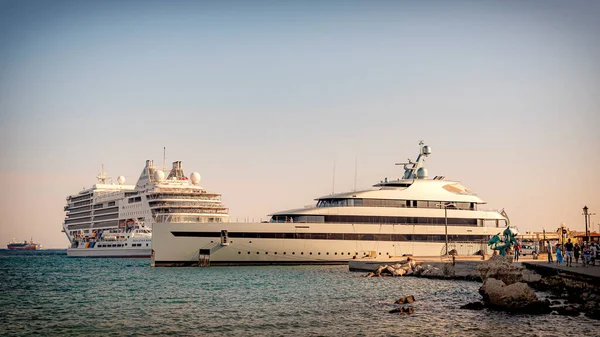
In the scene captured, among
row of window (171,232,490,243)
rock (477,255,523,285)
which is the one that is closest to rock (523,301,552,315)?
rock (477,255,523,285)

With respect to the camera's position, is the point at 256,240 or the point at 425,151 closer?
the point at 256,240

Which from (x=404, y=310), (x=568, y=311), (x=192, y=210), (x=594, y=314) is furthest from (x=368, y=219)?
(x=594, y=314)

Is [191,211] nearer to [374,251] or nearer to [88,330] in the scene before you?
[374,251]

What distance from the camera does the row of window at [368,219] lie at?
47688mm

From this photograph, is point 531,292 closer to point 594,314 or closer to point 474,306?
point 474,306

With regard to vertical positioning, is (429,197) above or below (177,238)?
above

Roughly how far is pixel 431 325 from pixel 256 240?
Result: 90.8 feet

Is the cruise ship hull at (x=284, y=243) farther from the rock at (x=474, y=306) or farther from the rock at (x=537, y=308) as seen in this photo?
the rock at (x=537, y=308)

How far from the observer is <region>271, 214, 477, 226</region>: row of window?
→ 4769 cm

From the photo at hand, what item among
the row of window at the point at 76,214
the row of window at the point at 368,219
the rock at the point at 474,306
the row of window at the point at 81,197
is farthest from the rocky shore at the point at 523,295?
the row of window at the point at 81,197

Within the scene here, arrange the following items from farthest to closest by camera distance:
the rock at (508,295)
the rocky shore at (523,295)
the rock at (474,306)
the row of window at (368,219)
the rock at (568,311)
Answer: the row of window at (368,219)
the rock at (474,306)
the rock at (508,295)
the rocky shore at (523,295)
the rock at (568,311)

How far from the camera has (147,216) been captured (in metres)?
74.8

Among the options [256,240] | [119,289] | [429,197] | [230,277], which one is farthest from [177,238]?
[429,197]

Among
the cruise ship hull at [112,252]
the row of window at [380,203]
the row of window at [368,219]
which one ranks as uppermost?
the row of window at [380,203]
